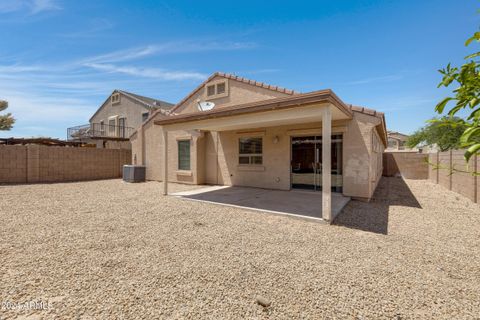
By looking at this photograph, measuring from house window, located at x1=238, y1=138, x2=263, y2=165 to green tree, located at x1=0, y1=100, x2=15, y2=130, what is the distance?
27288 mm

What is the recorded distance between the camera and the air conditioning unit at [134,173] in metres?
14.7

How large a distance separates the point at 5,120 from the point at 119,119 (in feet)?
34.8

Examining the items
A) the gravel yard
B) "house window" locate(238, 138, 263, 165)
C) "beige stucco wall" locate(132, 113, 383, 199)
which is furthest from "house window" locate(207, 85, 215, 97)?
the gravel yard

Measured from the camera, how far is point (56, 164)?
1527cm

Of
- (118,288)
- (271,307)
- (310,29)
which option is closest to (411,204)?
(271,307)

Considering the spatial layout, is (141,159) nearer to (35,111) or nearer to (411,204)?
(35,111)

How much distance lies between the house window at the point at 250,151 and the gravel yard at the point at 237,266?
501cm

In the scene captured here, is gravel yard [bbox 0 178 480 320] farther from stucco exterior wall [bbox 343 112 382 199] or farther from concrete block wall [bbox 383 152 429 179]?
concrete block wall [bbox 383 152 429 179]

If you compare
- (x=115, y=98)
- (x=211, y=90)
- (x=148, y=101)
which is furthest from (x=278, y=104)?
(x=115, y=98)

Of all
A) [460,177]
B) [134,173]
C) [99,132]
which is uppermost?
→ [99,132]

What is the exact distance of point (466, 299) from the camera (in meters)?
2.90

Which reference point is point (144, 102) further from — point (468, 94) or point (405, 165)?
point (468, 94)

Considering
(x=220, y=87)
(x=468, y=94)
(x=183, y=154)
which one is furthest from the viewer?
(x=183, y=154)

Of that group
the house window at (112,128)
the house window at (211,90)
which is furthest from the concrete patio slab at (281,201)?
the house window at (112,128)
